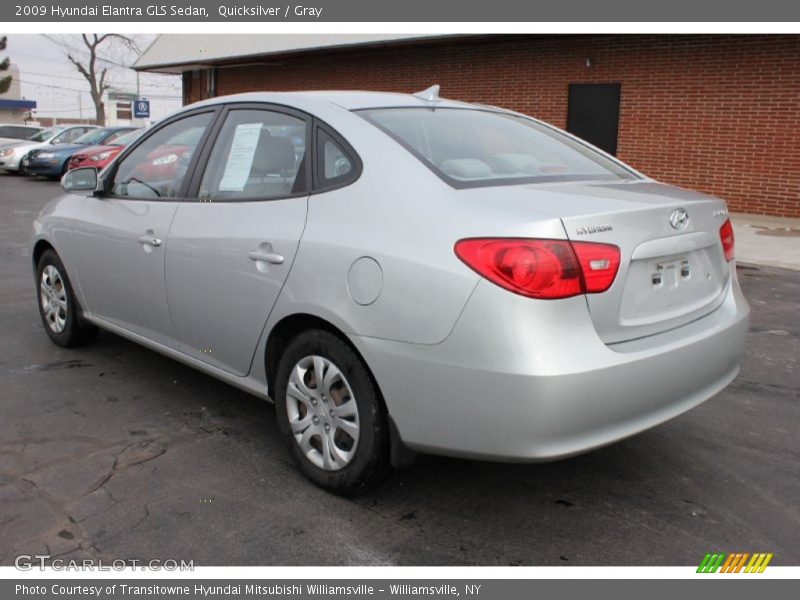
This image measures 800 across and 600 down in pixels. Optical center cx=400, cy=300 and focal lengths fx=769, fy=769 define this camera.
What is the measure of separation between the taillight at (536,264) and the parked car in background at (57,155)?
734 inches

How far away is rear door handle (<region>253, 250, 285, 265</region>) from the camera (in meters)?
3.22

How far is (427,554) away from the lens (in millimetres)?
2775

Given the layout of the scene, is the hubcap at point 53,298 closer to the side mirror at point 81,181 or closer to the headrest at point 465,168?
the side mirror at point 81,181

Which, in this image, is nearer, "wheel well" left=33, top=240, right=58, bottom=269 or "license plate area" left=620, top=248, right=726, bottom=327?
"license plate area" left=620, top=248, right=726, bottom=327

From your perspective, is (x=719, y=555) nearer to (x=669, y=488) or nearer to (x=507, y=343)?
(x=669, y=488)

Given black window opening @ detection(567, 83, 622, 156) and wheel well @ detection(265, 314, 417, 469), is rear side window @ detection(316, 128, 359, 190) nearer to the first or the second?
wheel well @ detection(265, 314, 417, 469)

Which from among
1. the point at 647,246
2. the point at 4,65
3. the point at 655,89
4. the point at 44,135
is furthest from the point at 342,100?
the point at 4,65

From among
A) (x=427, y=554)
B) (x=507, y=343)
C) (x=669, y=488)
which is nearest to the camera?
(x=507, y=343)

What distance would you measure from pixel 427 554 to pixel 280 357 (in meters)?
1.11

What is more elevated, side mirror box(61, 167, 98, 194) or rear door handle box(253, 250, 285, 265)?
side mirror box(61, 167, 98, 194)

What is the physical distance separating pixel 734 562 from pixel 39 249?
469cm

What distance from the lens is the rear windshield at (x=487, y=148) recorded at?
10.3 feet

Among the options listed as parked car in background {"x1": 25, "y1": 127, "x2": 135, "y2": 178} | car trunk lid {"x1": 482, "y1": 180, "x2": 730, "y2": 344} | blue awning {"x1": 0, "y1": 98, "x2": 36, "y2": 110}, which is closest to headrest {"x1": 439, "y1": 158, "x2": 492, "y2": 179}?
car trunk lid {"x1": 482, "y1": 180, "x2": 730, "y2": 344}
